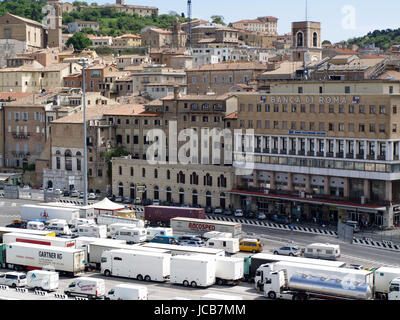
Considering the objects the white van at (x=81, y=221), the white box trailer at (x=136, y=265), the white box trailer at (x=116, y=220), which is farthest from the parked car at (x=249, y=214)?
the white box trailer at (x=136, y=265)

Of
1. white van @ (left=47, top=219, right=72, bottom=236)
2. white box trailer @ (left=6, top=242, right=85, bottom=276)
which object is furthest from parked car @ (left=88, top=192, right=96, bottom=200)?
white box trailer @ (left=6, top=242, right=85, bottom=276)

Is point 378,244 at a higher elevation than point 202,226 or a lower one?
lower

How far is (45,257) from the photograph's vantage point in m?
50.5

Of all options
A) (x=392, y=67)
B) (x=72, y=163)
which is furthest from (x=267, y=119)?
(x=72, y=163)

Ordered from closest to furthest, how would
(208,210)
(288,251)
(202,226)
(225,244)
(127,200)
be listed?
(288,251), (225,244), (202,226), (208,210), (127,200)

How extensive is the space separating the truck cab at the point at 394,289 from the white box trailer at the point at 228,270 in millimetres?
9508

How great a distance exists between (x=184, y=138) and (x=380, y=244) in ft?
106

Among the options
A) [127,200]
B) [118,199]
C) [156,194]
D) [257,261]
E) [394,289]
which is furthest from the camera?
[118,199]

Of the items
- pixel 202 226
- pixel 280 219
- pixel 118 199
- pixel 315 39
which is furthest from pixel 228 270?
pixel 315 39

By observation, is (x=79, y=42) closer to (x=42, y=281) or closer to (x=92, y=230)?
(x=92, y=230)

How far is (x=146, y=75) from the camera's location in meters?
121

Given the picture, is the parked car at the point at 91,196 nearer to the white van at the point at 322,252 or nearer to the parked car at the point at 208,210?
the parked car at the point at 208,210

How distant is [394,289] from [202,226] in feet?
80.6
